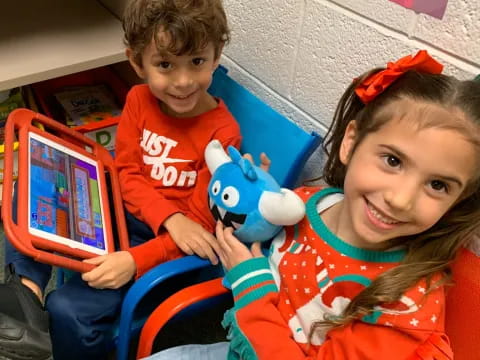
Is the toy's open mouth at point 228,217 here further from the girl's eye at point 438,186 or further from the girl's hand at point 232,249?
the girl's eye at point 438,186

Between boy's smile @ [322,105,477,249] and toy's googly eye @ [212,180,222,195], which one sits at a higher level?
boy's smile @ [322,105,477,249]

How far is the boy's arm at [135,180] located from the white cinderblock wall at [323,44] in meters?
0.31

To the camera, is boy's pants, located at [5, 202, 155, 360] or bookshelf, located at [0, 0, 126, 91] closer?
boy's pants, located at [5, 202, 155, 360]

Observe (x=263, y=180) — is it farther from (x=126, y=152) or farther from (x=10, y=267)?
(x=10, y=267)

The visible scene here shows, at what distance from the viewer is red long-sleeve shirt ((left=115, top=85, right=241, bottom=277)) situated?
1.06m

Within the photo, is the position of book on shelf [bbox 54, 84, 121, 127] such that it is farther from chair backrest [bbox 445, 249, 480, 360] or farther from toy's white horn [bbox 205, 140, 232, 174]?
chair backrest [bbox 445, 249, 480, 360]

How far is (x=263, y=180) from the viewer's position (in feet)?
2.82

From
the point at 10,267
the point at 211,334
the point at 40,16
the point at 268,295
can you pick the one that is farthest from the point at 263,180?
the point at 40,16

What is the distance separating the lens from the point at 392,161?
700 millimetres

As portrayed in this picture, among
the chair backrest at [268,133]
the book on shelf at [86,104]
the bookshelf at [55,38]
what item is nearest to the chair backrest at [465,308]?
the chair backrest at [268,133]

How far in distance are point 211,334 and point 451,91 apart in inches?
37.0

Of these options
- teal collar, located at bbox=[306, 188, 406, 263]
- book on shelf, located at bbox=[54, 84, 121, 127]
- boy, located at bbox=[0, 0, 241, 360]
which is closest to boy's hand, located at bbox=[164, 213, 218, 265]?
boy, located at bbox=[0, 0, 241, 360]

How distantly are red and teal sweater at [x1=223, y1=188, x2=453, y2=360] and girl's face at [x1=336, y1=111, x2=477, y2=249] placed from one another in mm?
76

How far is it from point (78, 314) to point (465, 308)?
0.68 metres
